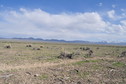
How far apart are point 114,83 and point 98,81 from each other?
0.99 m

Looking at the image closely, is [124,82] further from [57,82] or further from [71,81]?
[57,82]

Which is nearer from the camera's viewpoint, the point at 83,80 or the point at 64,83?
the point at 64,83

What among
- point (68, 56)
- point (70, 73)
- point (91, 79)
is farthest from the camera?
point (68, 56)

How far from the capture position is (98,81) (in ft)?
31.3

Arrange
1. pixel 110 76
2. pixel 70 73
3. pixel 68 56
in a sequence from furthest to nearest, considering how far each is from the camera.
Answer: pixel 68 56 → pixel 70 73 → pixel 110 76

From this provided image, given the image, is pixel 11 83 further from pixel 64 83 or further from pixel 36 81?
pixel 64 83

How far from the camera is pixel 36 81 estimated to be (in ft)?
30.3

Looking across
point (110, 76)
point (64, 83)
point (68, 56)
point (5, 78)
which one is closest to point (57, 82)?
point (64, 83)

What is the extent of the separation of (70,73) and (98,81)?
2.63 m

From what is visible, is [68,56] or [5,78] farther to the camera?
[68,56]

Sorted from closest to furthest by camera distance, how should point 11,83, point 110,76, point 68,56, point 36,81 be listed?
point 11,83 → point 36,81 → point 110,76 → point 68,56

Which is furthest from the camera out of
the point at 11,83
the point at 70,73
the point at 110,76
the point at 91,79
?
the point at 70,73

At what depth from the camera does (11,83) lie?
28.5 ft

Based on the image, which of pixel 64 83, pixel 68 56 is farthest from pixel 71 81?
pixel 68 56
